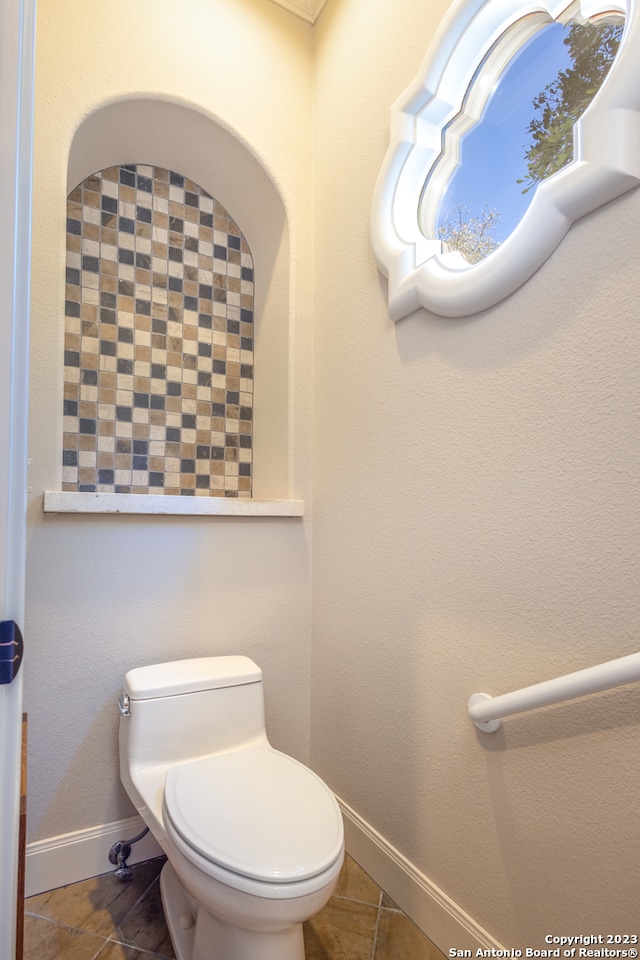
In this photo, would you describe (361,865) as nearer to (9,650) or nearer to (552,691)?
(552,691)

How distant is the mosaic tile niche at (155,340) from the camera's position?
179 centimetres

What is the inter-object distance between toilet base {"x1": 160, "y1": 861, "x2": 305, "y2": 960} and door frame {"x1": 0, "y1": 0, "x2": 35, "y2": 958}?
574mm

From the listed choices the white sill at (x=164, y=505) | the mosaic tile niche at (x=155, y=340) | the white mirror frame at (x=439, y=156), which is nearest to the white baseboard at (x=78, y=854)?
the white sill at (x=164, y=505)

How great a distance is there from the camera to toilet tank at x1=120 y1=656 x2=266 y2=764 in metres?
1.37

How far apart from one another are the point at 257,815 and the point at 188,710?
40cm

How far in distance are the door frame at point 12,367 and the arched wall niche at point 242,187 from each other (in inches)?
47.2

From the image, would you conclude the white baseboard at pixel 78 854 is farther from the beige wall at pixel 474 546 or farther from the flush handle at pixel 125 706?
the beige wall at pixel 474 546

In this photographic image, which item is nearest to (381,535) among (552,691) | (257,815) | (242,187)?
(552,691)

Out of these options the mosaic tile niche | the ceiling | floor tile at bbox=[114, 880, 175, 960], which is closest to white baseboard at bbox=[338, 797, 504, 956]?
floor tile at bbox=[114, 880, 175, 960]

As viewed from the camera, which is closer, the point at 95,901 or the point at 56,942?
the point at 56,942

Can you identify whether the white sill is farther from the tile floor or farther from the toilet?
the tile floor

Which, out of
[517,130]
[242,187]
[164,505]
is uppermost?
[242,187]

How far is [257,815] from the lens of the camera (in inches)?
43.0

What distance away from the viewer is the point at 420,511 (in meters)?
1.37
